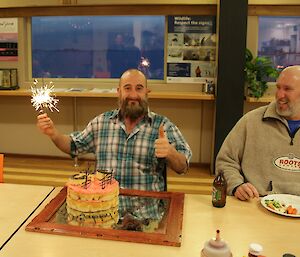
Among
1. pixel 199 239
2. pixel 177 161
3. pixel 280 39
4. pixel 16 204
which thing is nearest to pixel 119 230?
pixel 199 239

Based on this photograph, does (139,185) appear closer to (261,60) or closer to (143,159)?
(143,159)

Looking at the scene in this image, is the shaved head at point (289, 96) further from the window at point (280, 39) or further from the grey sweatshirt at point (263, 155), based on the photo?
the window at point (280, 39)

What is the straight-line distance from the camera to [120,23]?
5035mm

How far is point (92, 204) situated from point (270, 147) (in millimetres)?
1147

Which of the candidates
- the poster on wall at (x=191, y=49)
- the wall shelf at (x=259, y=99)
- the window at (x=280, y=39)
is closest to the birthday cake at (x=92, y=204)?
the wall shelf at (x=259, y=99)

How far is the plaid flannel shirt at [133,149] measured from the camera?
2.32 m

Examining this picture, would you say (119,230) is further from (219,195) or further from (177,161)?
(177,161)

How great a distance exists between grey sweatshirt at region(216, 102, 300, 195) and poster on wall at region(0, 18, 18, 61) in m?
3.79

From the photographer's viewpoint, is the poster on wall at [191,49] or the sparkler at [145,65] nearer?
the poster on wall at [191,49]

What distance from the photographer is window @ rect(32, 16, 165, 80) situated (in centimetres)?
502

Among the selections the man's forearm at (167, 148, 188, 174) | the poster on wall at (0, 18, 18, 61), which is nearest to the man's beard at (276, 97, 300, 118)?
the man's forearm at (167, 148, 188, 174)

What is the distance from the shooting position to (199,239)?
154cm

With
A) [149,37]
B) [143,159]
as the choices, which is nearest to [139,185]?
[143,159]

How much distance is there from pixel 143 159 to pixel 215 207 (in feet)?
2.13
